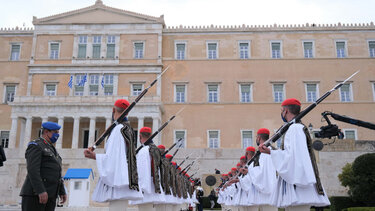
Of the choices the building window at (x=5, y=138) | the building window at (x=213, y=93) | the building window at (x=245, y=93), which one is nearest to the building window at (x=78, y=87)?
the building window at (x=5, y=138)

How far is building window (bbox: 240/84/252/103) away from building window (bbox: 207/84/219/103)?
98.6 inches

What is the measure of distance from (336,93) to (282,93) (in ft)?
17.1

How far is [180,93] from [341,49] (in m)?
17.1

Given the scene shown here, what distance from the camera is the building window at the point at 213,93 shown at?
3906 centimetres

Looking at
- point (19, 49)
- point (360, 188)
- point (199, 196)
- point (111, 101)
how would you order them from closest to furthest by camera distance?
1. point (360, 188)
2. point (199, 196)
3. point (111, 101)
4. point (19, 49)

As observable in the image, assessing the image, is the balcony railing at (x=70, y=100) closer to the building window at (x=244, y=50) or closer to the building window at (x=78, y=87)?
the building window at (x=78, y=87)

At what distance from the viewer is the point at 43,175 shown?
6.12 metres

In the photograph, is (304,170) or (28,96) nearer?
(304,170)

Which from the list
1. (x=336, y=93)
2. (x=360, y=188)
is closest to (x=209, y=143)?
(x=336, y=93)

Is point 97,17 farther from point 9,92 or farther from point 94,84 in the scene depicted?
point 9,92

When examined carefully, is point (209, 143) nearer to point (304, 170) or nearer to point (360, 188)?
point (360, 188)

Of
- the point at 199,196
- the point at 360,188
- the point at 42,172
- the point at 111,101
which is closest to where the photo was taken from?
the point at 42,172

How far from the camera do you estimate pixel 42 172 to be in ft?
20.1

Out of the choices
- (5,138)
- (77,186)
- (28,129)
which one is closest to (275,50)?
(28,129)
